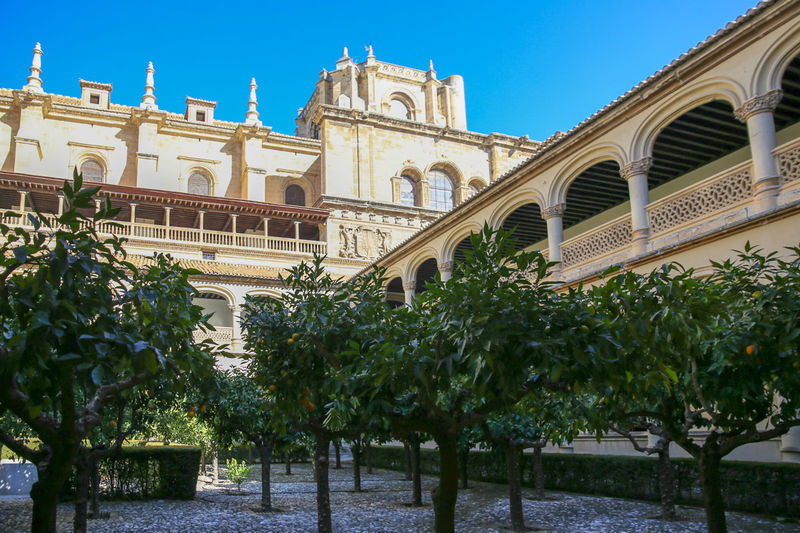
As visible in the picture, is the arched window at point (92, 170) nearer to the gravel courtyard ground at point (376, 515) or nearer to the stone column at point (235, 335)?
the stone column at point (235, 335)

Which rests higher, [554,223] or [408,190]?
[408,190]

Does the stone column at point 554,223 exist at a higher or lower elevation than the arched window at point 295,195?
lower

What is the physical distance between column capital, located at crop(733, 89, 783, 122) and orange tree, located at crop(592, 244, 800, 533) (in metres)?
6.19

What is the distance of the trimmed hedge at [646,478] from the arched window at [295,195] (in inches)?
1011

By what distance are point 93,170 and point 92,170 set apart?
53 mm

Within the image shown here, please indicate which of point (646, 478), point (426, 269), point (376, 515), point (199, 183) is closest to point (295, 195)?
point (199, 183)

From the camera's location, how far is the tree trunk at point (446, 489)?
6.23 metres

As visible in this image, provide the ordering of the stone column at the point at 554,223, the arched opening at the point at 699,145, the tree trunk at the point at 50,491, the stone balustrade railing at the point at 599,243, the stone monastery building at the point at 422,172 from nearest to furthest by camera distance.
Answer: the tree trunk at the point at 50,491
the stone monastery building at the point at 422,172
the arched opening at the point at 699,145
the stone balustrade railing at the point at 599,243
the stone column at the point at 554,223

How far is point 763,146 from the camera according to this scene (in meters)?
12.2

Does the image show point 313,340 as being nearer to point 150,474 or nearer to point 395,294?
point 150,474

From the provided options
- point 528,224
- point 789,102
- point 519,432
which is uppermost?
point 789,102

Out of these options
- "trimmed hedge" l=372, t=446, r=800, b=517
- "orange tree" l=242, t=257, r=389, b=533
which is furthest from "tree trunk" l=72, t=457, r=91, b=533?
"trimmed hedge" l=372, t=446, r=800, b=517

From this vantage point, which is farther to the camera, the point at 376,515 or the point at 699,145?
the point at 699,145

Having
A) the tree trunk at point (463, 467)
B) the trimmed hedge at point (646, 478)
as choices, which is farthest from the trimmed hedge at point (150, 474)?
the trimmed hedge at point (646, 478)
